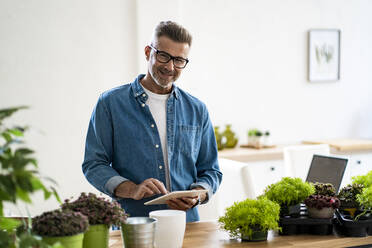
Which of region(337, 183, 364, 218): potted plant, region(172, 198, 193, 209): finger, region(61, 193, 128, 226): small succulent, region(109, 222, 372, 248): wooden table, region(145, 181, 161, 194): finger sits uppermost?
region(61, 193, 128, 226): small succulent

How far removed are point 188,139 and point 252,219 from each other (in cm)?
72

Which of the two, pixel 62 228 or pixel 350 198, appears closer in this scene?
pixel 62 228

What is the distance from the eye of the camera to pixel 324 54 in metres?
5.60

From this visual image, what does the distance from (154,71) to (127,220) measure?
0.98 metres

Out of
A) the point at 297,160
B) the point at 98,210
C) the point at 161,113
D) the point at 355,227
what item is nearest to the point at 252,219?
the point at 355,227

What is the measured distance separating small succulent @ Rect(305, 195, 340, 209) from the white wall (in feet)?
9.22

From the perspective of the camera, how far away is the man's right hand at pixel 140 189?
6.96 ft

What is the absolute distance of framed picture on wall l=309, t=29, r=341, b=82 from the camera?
553cm

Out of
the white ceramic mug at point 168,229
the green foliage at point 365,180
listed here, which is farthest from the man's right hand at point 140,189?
the green foliage at point 365,180

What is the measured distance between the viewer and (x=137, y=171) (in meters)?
2.40

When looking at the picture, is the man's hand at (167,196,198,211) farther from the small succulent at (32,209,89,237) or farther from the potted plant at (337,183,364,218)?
the small succulent at (32,209,89,237)

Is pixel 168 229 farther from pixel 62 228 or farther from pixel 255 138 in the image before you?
Answer: pixel 255 138

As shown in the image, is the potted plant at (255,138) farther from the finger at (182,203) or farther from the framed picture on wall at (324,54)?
the finger at (182,203)

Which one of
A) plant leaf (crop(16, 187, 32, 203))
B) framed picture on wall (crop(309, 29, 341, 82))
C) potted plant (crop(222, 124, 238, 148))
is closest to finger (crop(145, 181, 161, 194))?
plant leaf (crop(16, 187, 32, 203))
